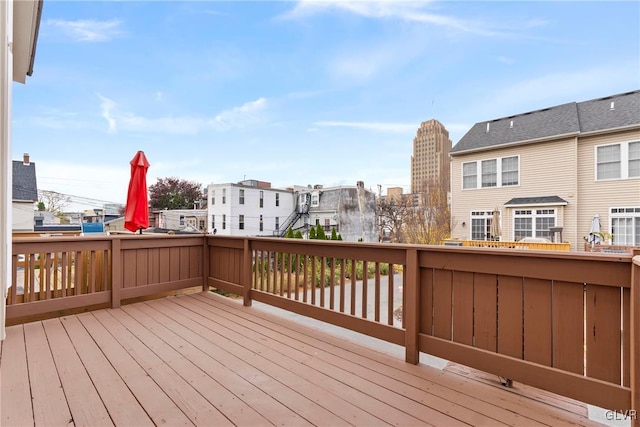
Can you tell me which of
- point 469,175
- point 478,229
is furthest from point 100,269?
point 469,175

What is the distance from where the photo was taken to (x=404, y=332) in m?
2.33

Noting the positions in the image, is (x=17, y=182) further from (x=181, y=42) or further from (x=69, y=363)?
(x=69, y=363)

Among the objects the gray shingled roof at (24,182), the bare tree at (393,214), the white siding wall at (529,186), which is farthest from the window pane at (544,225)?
the gray shingled roof at (24,182)

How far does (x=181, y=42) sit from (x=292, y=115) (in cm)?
999

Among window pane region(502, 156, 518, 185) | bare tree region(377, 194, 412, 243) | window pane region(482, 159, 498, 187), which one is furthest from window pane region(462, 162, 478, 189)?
bare tree region(377, 194, 412, 243)

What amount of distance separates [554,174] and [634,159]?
2.14m

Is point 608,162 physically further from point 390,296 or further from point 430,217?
point 390,296

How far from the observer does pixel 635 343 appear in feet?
4.61

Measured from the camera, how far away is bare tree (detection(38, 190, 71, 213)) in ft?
61.1

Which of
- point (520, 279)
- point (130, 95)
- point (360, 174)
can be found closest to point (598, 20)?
point (520, 279)

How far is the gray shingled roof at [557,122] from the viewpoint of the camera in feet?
34.4

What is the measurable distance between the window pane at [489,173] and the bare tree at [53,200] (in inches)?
951

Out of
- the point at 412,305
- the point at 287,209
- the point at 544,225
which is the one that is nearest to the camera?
the point at 412,305

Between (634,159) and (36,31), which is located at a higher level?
(634,159)
